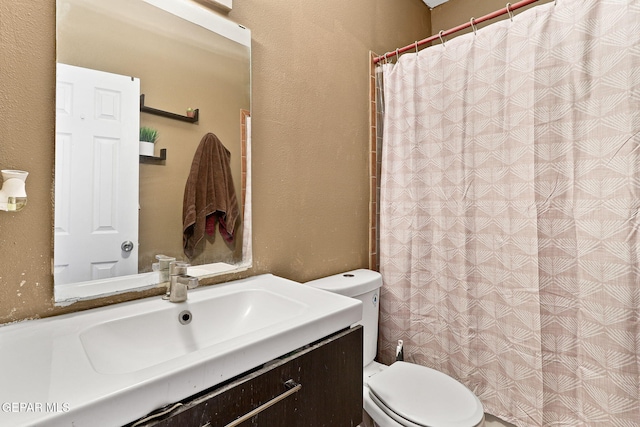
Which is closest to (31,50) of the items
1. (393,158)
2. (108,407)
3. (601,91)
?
(108,407)

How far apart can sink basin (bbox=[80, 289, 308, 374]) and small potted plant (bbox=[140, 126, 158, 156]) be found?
1.50 feet

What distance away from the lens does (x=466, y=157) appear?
145cm

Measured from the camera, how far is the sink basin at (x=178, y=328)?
729 mm

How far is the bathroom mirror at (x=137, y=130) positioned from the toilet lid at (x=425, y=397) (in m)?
0.71

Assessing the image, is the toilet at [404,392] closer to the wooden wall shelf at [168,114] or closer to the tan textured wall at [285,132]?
the tan textured wall at [285,132]

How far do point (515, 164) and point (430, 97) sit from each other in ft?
1.65

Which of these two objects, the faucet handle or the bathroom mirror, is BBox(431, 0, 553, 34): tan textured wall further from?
the faucet handle

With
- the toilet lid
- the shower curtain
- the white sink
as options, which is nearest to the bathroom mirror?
the white sink

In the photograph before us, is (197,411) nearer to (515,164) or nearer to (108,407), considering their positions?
(108,407)

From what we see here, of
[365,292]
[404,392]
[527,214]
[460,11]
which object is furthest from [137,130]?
[460,11]

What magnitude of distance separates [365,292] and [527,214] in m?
0.73

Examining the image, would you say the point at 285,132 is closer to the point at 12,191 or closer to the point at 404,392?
the point at 12,191

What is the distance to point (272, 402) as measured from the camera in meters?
0.67

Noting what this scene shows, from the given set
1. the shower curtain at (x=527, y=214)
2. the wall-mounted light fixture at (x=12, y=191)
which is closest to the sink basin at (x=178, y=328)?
the wall-mounted light fixture at (x=12, y=191)
